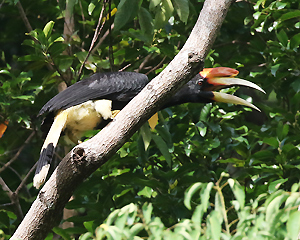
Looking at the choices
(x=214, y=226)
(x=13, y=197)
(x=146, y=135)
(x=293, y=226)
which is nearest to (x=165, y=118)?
(x=146, y=135)

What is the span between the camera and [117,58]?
15.9ft

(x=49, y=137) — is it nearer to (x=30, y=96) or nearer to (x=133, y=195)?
(x=30, y=96)

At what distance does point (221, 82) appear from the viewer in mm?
4148

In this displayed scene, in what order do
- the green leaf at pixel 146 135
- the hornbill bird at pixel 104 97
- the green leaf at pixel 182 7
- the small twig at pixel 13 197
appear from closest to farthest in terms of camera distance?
the green leaf at pixel 182 7 < the green leaf at pixel 146 135 < the hornbill bird at pixel 104 97 < the small twig at pixel 13 197

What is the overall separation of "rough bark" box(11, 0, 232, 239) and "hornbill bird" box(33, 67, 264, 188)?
538 millimetres

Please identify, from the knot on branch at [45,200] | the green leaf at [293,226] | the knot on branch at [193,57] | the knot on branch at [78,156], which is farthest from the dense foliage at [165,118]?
the green leaf at [293,226]

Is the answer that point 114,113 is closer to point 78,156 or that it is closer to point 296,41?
point 78,156

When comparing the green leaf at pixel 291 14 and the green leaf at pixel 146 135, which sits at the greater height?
→ the green leaf at pixel 291 14

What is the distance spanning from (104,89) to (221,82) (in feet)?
3.16

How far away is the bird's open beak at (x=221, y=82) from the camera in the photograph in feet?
13.4

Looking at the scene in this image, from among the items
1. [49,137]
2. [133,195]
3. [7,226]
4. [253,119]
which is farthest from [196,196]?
[253,119]

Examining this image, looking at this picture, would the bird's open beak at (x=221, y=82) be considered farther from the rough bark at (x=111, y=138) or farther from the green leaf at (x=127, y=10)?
the green leaf at (x=127, y=10)

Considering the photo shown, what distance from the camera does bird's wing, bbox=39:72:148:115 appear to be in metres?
3.82

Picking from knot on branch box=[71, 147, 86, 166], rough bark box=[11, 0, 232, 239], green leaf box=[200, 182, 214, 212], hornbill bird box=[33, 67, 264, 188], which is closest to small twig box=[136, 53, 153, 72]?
hornbill bird box=[33, 67, 264, 188]
